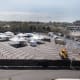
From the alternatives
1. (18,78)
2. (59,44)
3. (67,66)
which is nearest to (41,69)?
(67,66)

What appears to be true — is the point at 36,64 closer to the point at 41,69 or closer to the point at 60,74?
the point at 41,69

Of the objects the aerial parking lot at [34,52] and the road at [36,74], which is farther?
the aerial parking lot at [34,52]

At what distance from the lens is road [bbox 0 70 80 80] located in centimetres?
2294

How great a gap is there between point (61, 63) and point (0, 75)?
6.48m

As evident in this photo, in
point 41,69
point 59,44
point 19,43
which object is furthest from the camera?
point 59,44

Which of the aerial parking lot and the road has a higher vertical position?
the aerial parking lot

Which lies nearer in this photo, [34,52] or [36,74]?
[36,74]

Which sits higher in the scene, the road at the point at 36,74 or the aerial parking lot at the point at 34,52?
the aerial parking lot at the point at 34,52

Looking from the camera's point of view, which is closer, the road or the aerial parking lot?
the road

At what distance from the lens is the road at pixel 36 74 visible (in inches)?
903

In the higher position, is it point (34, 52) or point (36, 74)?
point (34, 52)

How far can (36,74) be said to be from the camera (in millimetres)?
24391

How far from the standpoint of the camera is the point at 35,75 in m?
24.0

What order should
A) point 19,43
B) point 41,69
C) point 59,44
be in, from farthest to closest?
point 59,44 < point 19,43 < point 41,69
